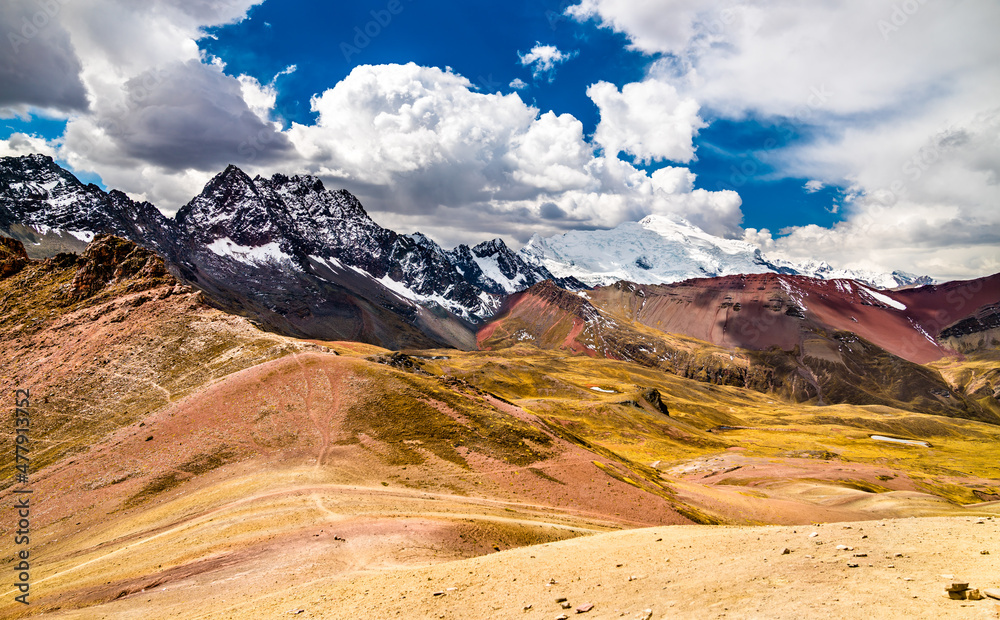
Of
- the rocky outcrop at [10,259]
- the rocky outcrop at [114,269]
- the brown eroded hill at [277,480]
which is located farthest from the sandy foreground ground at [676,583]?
the rocky outcrop at [10,259]

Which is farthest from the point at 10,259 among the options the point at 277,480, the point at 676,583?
the point at 676,583

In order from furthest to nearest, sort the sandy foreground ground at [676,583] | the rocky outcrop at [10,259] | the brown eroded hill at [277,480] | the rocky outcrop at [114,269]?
1. the rocky outcrop at [10,259]
2. the rocky outcrop at [114,269]
3. the brown eroded hill at [277,480]
4. the sandy foreground ground at [676,583]

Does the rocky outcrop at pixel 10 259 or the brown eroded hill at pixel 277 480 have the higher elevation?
the rocky outcrop at pixel 10 259

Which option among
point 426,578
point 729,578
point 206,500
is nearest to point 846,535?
point 729,578

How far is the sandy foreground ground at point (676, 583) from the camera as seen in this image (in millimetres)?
21188

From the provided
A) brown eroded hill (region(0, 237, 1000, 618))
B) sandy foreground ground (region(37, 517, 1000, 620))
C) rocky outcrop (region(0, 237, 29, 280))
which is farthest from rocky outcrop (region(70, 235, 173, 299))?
sandy foreground ground (region(37, 517, 1000, 620))

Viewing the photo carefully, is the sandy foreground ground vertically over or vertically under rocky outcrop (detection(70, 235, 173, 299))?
under

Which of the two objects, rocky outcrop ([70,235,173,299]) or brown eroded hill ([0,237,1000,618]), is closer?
brown eroded hill ([0,237,1000,618])

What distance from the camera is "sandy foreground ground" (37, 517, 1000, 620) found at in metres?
21.2

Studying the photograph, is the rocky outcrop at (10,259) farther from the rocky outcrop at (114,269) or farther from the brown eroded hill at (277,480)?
the rocky outcrop at (114,269)

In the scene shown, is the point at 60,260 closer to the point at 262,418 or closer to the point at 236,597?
the point at 262,418

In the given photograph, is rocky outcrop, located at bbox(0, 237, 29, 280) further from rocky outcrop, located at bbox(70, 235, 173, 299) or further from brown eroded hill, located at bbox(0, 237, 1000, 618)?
rocky outcrop, located at bbox(70, 235, 173, 299)

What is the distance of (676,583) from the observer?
26.9 m

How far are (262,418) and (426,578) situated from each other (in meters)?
51.3
